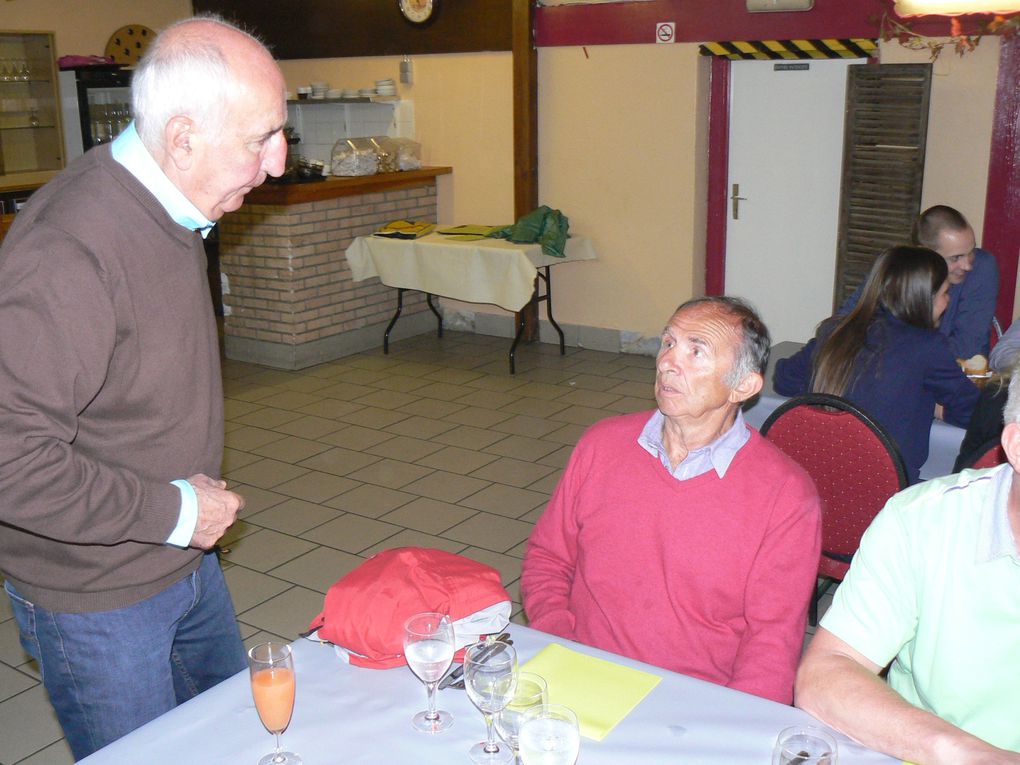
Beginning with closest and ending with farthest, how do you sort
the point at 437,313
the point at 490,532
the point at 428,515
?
the point at 490,532 → the point at 428,515 → the point at 437,313

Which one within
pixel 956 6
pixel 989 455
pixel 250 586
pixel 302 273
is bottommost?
pixel 250 586

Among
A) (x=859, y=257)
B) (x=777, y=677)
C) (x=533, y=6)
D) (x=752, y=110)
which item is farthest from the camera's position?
(x=533, y=6)

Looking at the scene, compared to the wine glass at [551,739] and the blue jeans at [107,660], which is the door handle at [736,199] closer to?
the blue jeans at [107,660]

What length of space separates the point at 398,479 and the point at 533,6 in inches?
153

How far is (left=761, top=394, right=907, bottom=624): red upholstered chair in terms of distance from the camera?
2836mm

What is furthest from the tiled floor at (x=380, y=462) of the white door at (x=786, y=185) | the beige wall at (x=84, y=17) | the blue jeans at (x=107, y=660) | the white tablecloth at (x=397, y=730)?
the beige wall at (x=84, y=17)

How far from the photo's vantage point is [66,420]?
5.31ft

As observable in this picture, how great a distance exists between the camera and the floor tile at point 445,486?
4.72 meters

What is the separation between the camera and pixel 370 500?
468cm

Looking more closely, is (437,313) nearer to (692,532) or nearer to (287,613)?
(287,613)

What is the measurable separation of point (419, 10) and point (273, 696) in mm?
6884

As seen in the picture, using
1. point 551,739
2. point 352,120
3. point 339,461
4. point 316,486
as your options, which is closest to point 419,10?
point 352,120

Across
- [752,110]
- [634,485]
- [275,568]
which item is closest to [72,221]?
[634,485]

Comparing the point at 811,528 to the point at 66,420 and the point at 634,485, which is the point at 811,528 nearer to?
the point at 634,485
